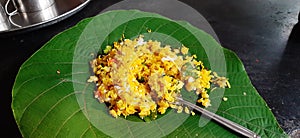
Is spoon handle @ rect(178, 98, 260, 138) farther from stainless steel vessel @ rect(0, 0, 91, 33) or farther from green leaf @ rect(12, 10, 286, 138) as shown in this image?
stainless steel vessel @ rect(0, 0, 91, 33)

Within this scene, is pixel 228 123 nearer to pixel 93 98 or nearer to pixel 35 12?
pixel 93 98

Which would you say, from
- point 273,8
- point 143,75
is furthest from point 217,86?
point 273,8

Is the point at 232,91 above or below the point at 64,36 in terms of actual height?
below

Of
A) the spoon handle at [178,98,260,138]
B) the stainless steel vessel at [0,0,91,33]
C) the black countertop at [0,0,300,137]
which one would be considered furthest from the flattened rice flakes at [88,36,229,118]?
the stainless steel vessel at [0,0,91,33]

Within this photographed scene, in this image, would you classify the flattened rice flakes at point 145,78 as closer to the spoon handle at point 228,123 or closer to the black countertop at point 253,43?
the spoon handle at point 228,123

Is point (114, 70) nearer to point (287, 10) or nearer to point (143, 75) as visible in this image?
point (143, 75)

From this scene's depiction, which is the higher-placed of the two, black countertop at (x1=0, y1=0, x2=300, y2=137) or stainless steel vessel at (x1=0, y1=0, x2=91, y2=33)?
stainless steel vessel at (x1=0, y1=0, x2=91, y2=33)
